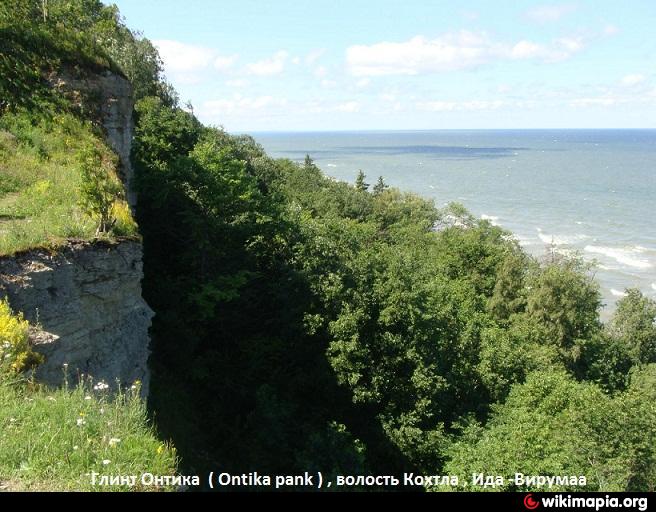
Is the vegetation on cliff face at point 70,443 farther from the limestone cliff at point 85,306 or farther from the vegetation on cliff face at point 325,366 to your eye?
the vegetation on cliff face at point 325,366

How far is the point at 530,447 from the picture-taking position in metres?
12.8

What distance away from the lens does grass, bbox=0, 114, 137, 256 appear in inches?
373

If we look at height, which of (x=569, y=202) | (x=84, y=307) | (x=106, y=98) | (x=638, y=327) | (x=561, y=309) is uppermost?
(x=106, y=98)

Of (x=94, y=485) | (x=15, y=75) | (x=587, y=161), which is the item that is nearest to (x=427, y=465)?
(x=94, y=485)

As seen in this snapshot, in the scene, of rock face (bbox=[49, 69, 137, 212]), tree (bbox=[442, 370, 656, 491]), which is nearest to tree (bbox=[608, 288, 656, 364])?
tree (bbox=[442, 370, 656, 491])

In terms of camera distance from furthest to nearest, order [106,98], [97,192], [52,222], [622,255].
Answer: [622,255]
[106,98]
[52,222]
[97,192]

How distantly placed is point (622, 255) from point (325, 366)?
47481mm

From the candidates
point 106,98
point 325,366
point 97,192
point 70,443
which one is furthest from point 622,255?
point 70,443

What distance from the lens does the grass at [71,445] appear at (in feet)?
16.1

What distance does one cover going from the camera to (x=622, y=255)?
53.0m

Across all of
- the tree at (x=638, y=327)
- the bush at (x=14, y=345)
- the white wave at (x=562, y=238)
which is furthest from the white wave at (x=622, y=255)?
the bush at (x=14, y=345)

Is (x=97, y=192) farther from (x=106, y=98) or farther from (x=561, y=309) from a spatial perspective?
(x=561, y=309)

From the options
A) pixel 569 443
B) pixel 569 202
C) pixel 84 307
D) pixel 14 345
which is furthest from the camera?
pixel 569 202

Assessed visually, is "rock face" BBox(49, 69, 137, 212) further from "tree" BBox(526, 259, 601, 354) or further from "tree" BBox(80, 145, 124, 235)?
"tree" BBox(526, 259, 601, 354)
